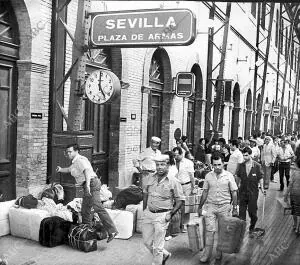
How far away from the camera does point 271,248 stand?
7426mm

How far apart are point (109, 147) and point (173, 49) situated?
4.79m

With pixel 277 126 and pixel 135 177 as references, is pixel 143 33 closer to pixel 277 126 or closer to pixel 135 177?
pixel 135 177

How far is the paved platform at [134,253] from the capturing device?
6355 mm

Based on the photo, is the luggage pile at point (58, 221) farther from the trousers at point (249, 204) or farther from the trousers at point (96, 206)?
the trousers at point (249, 204)

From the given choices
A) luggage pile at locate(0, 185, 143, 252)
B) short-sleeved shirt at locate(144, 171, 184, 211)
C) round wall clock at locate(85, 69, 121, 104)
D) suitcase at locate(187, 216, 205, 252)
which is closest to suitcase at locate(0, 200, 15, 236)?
luggage pile at locate(0, 185, 143, 252)

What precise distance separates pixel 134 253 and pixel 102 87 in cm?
321

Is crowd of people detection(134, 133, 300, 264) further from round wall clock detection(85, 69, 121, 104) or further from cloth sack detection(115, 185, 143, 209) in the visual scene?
round wall clock detection(85, 69, 121, 104)

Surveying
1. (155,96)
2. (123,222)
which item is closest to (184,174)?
(123,222)

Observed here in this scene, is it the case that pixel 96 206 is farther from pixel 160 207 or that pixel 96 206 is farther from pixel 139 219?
pixel 160 207

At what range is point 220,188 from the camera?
6.62 m

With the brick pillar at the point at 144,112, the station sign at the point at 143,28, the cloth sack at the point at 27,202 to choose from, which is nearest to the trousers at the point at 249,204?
the station sign at the point at 143,28

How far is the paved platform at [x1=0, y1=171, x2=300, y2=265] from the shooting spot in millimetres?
6355

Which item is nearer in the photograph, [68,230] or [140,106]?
[68,230]

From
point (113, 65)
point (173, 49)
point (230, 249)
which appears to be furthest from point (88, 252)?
point (173, 49)
